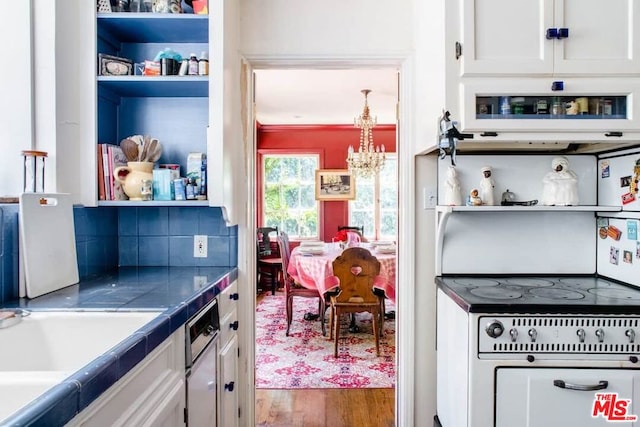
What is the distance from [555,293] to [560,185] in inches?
21.0

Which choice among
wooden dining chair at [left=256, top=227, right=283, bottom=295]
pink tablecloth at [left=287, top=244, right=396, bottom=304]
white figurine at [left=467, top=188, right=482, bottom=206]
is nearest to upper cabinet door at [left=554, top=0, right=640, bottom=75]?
white figurine at [left=467, top=188, right=482, bottom=206]

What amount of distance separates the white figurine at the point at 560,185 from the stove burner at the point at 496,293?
0.52 metres

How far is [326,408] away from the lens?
249cm

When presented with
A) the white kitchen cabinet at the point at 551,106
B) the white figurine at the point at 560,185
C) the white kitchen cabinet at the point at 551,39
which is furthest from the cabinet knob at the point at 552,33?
the white figurine at the point at 560,185

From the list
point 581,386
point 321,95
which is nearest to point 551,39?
point 581,386

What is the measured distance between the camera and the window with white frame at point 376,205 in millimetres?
6145

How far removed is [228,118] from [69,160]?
677 mm

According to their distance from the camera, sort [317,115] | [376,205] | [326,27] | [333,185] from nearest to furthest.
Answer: [326,27] < [317,115] < [333,185] < [376,205]

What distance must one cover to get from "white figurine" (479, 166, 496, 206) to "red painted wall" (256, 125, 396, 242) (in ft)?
13.6

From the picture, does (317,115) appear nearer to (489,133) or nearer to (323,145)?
(323,145)

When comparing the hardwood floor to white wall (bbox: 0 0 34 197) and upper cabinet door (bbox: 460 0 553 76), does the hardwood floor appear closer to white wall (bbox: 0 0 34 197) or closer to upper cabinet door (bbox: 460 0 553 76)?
white wall (bbox: 0 0 34 197)

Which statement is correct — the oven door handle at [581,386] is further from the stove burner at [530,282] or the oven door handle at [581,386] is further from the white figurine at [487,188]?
the white figurine at [487,188]

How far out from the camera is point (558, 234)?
1.99 metres

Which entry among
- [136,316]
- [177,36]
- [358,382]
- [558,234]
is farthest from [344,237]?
[136,316]
